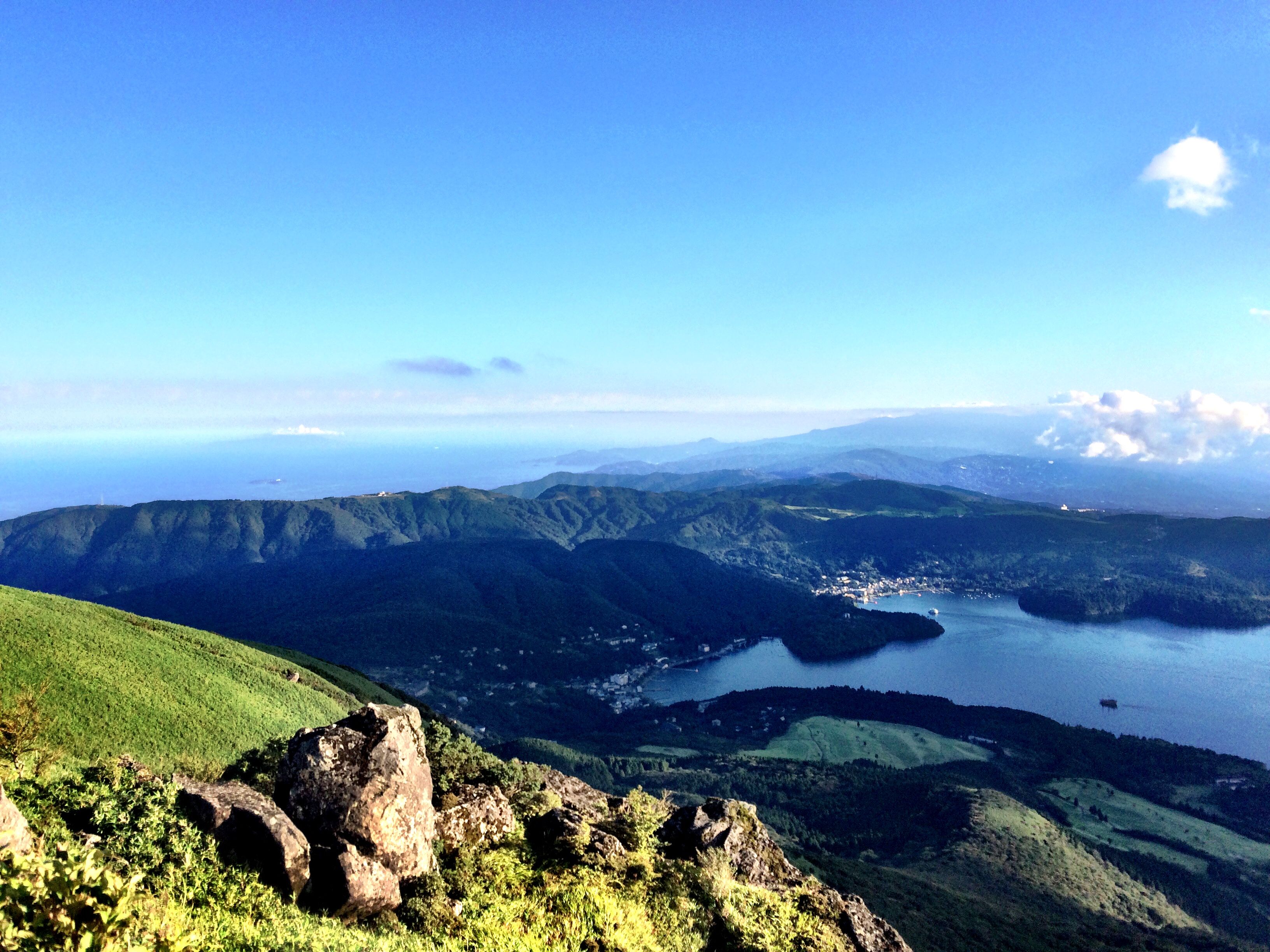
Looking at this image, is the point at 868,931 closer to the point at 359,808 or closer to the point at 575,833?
the point at 575,833

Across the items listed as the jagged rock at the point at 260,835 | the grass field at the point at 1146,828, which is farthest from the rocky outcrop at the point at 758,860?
the grass field at the point at 1146,828

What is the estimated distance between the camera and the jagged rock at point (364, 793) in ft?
40.4

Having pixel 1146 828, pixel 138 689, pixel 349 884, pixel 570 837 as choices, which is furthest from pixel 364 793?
pixel 1146 828

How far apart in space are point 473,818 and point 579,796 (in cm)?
677

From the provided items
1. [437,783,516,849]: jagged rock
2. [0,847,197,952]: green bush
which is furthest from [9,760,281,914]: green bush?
[437,783,516,849]: jagged rock

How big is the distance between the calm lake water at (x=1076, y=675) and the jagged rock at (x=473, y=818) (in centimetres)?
13531

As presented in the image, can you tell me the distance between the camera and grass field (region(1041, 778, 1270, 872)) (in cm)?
7206

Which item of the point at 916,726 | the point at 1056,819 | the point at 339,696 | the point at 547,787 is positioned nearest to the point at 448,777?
the point at 547,787

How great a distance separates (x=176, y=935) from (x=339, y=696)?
1841 inches

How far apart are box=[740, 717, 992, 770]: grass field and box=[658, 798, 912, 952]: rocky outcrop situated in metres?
89.6

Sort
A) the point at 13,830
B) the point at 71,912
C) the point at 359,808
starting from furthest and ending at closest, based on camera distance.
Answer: the point at 359,808 < the point at 13,830 < the point at 71,912

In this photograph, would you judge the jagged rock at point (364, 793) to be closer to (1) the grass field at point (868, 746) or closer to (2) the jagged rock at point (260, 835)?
(2) the jagged rock at point (260, 835)

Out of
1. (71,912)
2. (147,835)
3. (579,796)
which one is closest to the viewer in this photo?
(71,912)

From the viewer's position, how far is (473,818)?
15258 mm
